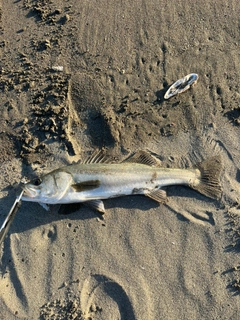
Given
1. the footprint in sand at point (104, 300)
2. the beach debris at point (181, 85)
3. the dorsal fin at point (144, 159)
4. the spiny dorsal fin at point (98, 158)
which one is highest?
the beach debris at point (181, 85)

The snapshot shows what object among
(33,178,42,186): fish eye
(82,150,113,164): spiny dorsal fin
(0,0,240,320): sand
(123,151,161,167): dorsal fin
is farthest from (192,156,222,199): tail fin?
(33,178,42,186): fish eye

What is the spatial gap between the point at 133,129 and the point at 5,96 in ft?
8.05

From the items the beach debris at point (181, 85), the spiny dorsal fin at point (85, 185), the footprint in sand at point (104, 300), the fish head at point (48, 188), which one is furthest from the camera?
the beach debris at point (181, 85)

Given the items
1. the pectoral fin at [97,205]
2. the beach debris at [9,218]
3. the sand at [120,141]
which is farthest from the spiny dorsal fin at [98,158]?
the beach debris at [9,218]

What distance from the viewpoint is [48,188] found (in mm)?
5289

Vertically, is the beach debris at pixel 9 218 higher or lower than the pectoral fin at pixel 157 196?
lower

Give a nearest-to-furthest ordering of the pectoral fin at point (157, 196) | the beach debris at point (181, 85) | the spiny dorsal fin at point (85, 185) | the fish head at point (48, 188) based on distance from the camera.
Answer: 1. the fish head at point (48, 188)
2. the spiny dorsal fin at point (85, 185)
3. the pectoral fin at point (157, 196)
4. the beach debris at point (181, 85)

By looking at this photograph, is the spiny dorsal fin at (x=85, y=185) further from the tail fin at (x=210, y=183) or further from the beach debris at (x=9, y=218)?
the tail fin at (x=210, y=183)

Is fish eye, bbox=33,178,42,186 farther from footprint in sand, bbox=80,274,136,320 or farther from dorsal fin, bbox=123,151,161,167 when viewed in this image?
footprint in sand, bbox=80,274,136,320

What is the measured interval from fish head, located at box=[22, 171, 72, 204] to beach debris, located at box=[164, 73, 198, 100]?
7.79 ft

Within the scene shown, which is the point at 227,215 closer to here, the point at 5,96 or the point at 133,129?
the point at 133,129

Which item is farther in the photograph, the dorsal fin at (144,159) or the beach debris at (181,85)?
the beach debris at (181,85)

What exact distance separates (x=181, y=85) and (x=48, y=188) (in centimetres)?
297

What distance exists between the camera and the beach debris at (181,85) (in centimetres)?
593
